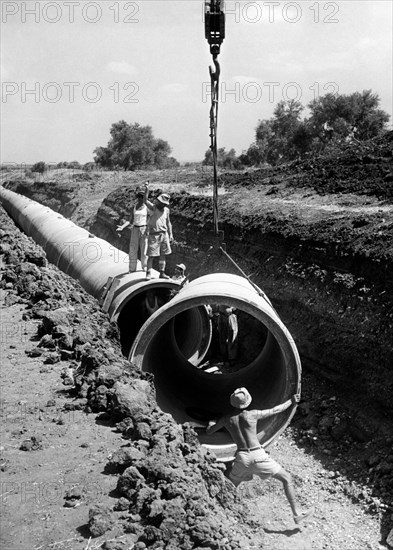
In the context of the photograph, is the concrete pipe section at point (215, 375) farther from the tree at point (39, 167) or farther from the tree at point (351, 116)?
the tree at point (39, 167)

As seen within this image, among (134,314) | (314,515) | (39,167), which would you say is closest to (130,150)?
(39,167)

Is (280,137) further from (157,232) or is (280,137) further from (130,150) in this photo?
(157,232)

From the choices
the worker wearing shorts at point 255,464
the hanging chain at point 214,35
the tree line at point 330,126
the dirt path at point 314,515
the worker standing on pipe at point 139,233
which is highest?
the tree line at point 330,126

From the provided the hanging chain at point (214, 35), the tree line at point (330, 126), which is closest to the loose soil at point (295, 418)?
the hanging chain at point (214, 35)

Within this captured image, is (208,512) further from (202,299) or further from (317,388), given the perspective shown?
(317,388)

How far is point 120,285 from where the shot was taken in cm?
1104

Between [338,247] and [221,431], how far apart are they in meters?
4.36

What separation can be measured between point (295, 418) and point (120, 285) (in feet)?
11.9

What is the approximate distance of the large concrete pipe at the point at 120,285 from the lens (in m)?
10.7

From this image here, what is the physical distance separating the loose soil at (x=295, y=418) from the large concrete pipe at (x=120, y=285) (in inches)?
20.8

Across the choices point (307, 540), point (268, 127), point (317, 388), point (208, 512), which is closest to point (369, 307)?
point (317, 388)

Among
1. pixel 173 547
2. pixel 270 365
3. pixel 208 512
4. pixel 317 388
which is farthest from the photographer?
pixel 317 388

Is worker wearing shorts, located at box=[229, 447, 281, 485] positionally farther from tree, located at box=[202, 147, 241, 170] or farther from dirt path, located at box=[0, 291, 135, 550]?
tree, located at box=[202, 147, 241, 170]

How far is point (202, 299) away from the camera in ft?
27.0
